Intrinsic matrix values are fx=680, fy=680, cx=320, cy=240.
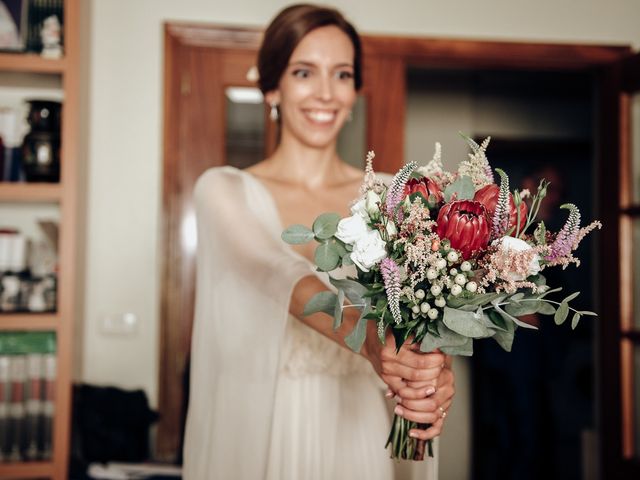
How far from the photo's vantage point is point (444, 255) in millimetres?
888

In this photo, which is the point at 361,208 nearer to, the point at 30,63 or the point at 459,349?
the point at 459,349

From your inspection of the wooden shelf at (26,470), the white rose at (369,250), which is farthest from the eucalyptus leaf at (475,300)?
the wooden shelf at (26,470)

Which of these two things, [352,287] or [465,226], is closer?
[465,226]

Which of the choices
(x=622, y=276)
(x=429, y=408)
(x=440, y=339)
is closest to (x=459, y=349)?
(x=440, y=339)

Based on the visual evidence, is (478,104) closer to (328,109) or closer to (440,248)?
(328,109)

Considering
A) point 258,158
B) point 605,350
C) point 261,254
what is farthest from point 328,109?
point 605,350

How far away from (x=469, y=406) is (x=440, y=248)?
393 centimetres

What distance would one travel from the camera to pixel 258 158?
10.3 feet

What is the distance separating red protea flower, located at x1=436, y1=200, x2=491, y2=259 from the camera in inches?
33.6

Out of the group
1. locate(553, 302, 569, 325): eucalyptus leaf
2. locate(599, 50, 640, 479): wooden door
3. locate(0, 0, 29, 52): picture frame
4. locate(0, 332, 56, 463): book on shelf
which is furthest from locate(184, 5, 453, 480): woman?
locate(599, 50, 640, 479): wooden door

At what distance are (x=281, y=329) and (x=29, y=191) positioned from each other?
1709 mm

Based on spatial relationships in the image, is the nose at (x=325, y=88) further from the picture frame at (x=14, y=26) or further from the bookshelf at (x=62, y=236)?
the picture frame at (x=14, y=26)

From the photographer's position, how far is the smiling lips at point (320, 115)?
1472 mm

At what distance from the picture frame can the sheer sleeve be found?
167cm
